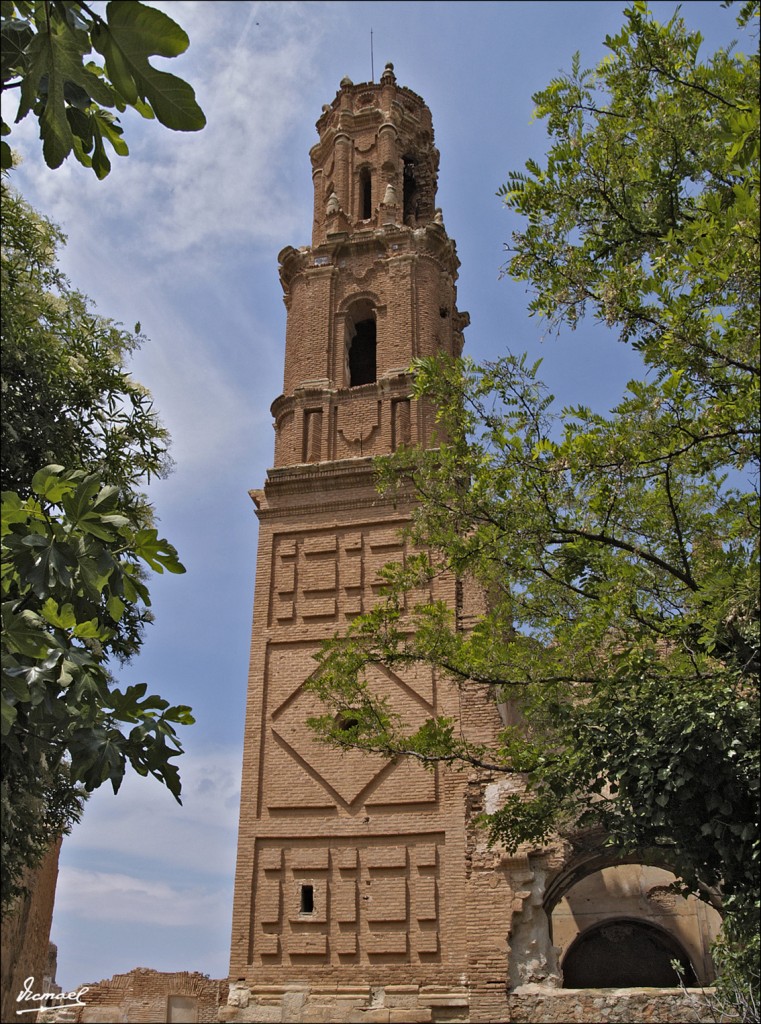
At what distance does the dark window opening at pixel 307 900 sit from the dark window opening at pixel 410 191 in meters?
15.5

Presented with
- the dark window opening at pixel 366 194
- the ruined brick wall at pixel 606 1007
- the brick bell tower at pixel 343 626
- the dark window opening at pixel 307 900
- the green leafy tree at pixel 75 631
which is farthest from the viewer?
the dark window opening at pixel 366 194

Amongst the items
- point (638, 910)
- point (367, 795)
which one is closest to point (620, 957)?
point (638, 910)

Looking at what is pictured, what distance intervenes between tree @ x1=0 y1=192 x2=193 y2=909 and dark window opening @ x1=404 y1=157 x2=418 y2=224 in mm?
12873

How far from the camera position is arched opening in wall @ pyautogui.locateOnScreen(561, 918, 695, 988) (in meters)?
21.1

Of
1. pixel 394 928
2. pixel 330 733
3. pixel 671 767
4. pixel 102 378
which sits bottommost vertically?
pixel 394 928

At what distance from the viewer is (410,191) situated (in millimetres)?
24516

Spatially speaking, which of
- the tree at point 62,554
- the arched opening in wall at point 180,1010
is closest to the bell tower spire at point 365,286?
the tree at point 62,554

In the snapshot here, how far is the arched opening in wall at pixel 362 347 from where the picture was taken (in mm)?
21422

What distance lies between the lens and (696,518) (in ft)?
31.0

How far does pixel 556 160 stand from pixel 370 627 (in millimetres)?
5162

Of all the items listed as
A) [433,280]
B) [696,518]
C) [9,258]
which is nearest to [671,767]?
[696,518]

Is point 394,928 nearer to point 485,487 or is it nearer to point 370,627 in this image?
point 370,627

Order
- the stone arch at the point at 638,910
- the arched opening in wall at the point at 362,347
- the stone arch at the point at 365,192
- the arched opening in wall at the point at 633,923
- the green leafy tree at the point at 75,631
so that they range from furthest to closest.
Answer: the stone arch at the point at 365,192 < the arched opening in wall at the point at 362,347 < the arched opening in wall at the point at 633,923 < the stone arch at the point at 638,910 < the green leafy tree at the point at 75,631

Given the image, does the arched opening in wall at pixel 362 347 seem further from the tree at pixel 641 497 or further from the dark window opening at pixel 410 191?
the tree at pixel 641 497
